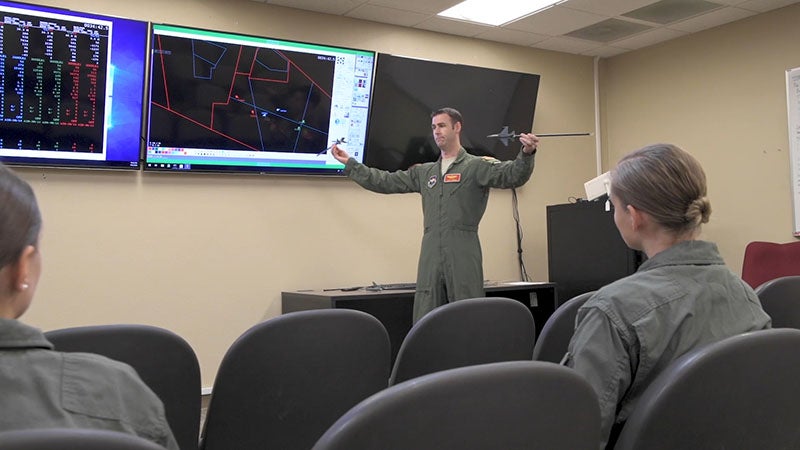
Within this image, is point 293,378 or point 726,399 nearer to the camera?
point 726,399

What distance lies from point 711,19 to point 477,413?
506 cm

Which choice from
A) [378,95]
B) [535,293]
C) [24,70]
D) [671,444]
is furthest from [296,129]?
[671,444]

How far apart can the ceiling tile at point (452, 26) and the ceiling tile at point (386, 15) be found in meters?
0.09

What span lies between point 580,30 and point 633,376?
14.7ft

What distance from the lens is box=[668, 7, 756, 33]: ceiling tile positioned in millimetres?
4901

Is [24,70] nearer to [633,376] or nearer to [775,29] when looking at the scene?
[633,376]

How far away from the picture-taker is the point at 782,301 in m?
2.20

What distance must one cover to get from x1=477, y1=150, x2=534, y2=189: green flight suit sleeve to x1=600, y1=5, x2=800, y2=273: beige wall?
2335 millimetres

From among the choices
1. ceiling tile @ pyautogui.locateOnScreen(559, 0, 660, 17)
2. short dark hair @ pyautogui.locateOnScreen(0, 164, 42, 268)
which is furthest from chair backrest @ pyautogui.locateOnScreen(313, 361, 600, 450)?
ceiling tile @ pyautogui.locateOnScreen(559, 0, 660, 17)

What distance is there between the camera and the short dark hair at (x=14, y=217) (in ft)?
2.83

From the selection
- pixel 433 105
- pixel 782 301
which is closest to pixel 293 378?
pixel 782 301

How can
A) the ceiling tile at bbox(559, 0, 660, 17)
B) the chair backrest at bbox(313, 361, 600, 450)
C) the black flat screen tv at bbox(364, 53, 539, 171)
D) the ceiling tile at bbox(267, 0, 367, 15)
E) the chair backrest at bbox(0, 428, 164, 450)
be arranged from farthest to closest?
the black flat screen tv at bbox(364, 53, 539, 171) → the ceiling tile at bbox(559, 0, 660, 17) → the ceiling tile at bbox(267, 0, 367, 15) → the chair backrest at bbox(313, 361, 600, 450) → the chair backrest at bbox(0, 428, 164, 450)

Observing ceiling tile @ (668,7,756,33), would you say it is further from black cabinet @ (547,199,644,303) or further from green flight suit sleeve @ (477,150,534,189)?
green flight suit sleeve @ (477,150,534,189)

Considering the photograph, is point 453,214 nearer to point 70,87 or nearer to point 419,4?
point 419,4
